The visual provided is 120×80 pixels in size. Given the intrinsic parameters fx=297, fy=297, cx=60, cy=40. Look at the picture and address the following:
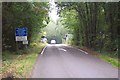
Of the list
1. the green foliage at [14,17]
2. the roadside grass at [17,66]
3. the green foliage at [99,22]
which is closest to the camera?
the roadside grass at [17,66]

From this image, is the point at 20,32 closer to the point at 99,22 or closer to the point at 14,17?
the point at 14,17

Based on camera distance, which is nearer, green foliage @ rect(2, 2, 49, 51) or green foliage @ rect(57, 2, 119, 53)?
green foliage @ rect(2, 2, 49, 51)

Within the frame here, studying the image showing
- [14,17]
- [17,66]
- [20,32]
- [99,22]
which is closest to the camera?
[17,66]

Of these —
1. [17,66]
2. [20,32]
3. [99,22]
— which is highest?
[99,22]

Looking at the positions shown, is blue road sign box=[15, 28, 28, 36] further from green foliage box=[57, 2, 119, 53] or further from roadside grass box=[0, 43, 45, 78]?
green foliage box=[57, 2, 119, 53]

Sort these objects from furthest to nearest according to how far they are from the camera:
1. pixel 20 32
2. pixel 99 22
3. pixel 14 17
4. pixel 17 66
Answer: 1. pixel 99 22
2. pixel 14 17
3. pixel 20 32
4. pixel 17 66

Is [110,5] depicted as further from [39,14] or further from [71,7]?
[71,7]

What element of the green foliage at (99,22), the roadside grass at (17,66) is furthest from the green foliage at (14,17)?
the green foliage at (99,22)

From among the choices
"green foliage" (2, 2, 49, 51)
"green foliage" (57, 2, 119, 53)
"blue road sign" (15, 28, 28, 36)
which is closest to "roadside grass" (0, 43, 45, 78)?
"blue road sign" (15, 28, 28, 36)

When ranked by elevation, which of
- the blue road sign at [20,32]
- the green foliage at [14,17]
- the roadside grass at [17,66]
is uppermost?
the green foliage at [14,17]

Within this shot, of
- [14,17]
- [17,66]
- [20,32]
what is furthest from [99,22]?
[17,66]

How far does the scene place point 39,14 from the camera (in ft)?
127

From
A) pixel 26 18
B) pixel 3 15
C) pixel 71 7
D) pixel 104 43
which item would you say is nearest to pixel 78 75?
pixel 3 15

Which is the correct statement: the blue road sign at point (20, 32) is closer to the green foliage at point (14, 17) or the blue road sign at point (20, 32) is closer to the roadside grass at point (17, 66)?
the green foliage at point (14, 17)
